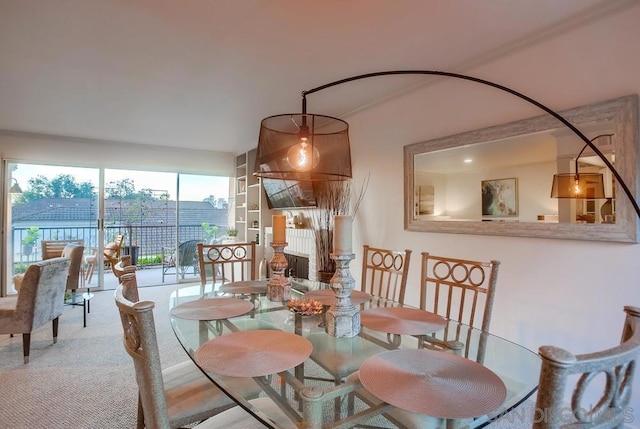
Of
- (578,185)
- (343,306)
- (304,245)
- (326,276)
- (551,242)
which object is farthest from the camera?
(304,245)

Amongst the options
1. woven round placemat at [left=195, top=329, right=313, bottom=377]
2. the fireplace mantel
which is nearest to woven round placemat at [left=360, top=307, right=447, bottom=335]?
woven round placemat at [left=195, top=329, right=313, bottom=377]

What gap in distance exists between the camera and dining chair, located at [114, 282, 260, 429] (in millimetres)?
997

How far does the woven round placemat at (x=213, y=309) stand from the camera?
173 cm

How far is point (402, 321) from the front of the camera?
160 cm

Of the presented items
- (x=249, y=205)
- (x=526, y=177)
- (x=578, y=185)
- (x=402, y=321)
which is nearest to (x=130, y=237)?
(x=249, y=205)

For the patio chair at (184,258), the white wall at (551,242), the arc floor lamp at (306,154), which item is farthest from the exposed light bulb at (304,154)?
the patio chair at (184,258)

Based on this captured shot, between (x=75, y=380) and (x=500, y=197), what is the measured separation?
3.47 meters

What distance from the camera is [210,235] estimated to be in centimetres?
635

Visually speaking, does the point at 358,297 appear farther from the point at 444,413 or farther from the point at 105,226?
the point at 105,226

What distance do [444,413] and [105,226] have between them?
6098 mm

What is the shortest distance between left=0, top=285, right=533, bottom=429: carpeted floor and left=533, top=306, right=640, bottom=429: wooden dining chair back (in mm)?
1550

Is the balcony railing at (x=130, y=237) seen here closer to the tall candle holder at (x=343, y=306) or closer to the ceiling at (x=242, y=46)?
the ceiling at (x=242, y=46)

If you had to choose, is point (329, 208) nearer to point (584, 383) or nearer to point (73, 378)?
point (73, 378)

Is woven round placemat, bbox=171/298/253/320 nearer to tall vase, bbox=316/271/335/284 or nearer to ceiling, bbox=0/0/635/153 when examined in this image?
tall vase, bbox=316/271/335/284
